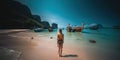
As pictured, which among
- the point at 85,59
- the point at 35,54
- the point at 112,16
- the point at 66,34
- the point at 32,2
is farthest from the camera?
the point at 66,34

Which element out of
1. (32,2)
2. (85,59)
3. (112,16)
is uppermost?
(32,2)

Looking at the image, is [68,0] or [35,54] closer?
[35,54]

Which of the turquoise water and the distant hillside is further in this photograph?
the distant hillside

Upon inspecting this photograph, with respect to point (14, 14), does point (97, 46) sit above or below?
below

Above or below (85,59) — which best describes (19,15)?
above

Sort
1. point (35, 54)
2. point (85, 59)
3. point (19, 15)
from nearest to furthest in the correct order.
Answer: point (85, 59)
point (35, 54)
point (19, 15)

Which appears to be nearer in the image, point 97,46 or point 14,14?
point 97,46

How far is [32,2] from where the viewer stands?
7359 mm

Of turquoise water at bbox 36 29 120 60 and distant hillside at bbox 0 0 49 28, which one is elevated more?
distant hillside at bbox 0 0 49 28

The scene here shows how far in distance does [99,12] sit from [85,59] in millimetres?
3886

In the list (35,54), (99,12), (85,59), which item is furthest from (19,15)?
(85,59)

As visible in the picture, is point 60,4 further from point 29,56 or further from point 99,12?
Answer: point 29,56

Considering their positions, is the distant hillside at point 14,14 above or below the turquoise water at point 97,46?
above

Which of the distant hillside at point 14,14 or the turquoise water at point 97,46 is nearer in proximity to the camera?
the turquoise water at point 97,46
